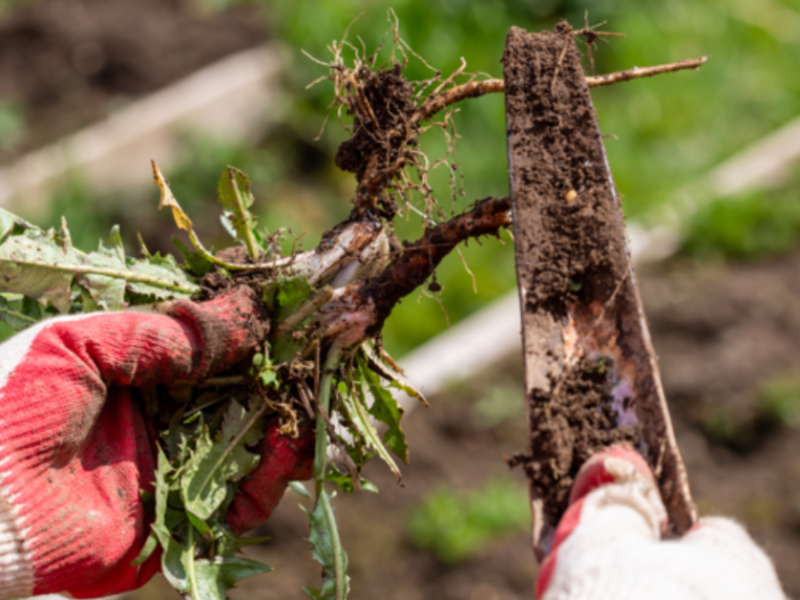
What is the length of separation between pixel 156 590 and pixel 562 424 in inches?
97.9

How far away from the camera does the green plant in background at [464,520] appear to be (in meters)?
3.19

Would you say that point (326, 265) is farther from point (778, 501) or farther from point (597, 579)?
point (778, 501)

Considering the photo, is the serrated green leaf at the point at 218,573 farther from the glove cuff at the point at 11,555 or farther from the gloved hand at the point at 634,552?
the gloved hand at the point at 634,552

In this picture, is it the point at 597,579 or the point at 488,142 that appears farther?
the point at 488,142

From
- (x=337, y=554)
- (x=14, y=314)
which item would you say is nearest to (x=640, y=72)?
(x=337, y=554)

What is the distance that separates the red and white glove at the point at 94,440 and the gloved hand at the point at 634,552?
0.75 m

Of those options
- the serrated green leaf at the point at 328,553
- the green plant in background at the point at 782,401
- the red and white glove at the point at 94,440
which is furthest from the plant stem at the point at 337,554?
the green plant in background at the point at 782,401

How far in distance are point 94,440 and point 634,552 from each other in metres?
1.19

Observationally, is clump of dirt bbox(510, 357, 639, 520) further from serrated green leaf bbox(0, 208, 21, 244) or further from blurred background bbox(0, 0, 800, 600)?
blurred background bbox(0, 0, 800, 600)

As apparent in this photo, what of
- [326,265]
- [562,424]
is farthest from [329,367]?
[562,424]

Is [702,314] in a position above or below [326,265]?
below

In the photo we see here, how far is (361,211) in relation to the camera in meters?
1.82

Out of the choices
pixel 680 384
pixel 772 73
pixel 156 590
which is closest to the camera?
pixel 156 590

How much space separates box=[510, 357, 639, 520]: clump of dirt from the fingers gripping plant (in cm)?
45
